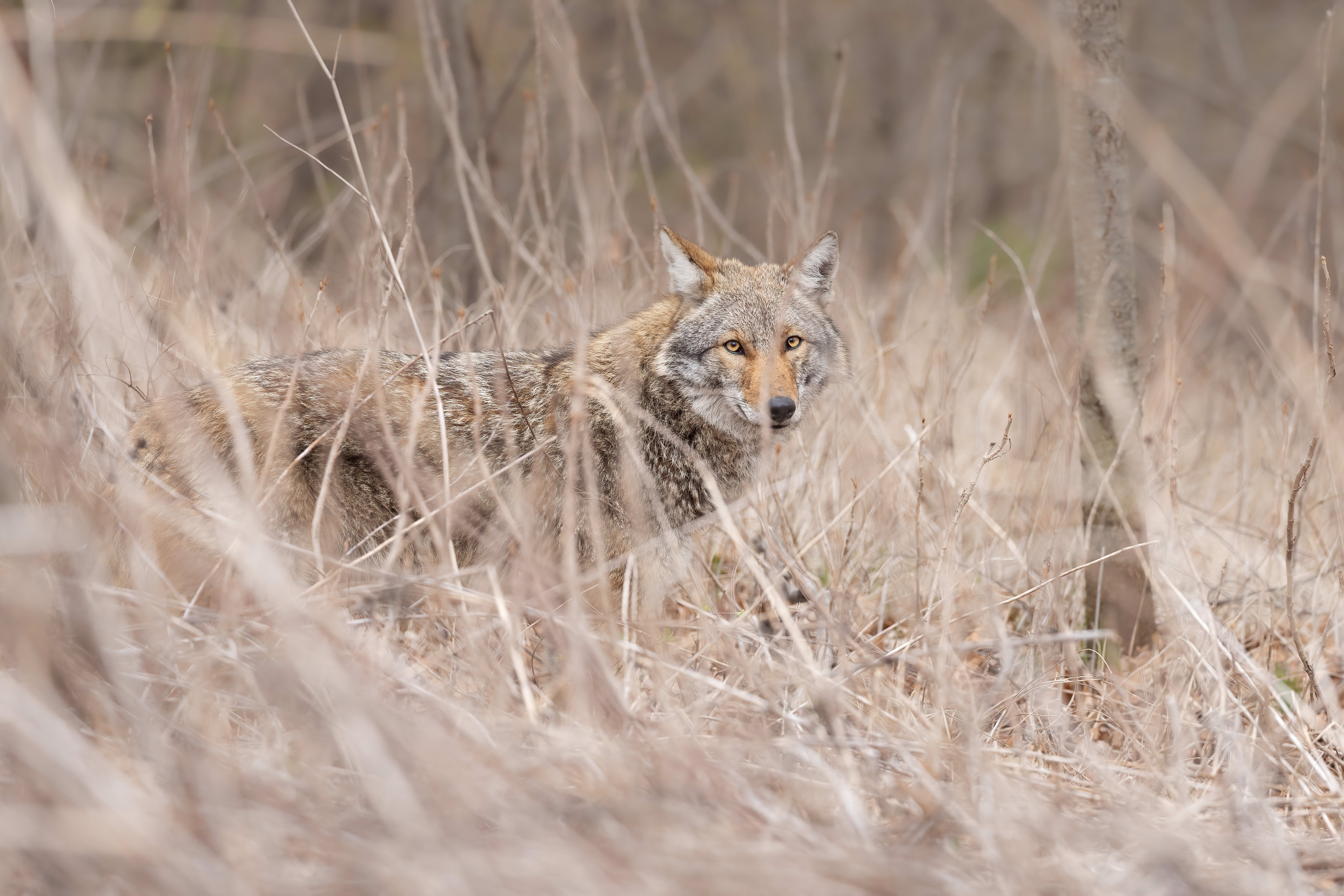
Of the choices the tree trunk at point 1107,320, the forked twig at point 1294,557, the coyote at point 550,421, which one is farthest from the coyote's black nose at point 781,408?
the forked twig at point 1294,557

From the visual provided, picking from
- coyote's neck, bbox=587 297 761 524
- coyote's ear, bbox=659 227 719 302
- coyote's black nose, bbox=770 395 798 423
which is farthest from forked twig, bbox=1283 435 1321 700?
coyote's ear, bbox=659 227 719 302

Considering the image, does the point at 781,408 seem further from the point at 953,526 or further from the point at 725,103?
the point at 725,103

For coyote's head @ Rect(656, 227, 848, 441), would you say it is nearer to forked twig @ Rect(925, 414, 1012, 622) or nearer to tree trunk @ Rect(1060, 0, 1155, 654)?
forked twig @ Rect(925, 414, 1012, 622)

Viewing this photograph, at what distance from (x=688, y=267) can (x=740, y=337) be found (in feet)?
1.46

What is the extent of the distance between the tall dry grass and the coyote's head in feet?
1.26

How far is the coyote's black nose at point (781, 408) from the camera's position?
4371 millimetres

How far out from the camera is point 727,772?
2.45 metres

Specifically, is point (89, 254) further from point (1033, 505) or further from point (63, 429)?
point (1033, 505)

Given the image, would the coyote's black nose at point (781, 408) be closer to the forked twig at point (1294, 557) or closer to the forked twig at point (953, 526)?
the forked twig at point (953, 526)

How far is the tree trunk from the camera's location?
4.23 m

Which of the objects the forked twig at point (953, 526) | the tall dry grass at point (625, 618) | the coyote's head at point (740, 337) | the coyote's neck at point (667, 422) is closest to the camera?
the tall dry grass at point (625, 618)

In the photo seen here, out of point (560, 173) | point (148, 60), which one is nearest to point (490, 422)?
point (560, 173)

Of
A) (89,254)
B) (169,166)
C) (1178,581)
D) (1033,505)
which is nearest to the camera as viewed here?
(89,254)

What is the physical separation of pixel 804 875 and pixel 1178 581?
10.5 feet
